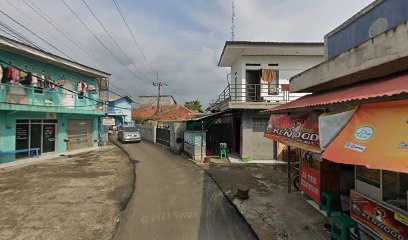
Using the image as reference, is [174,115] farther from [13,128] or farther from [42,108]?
[13,128]

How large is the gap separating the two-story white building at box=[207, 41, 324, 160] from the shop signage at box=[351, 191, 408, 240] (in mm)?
8612

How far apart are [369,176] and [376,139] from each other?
3728 millimetres

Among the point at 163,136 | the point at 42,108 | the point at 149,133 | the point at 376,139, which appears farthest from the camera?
the point at 149,133

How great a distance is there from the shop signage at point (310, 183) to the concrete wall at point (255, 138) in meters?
6.89

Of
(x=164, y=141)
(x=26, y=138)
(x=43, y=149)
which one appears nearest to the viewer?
(x=26, y=138)

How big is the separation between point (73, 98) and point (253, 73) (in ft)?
48.4

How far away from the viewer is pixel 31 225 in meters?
6.20

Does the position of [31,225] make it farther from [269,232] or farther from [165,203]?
[269,232]

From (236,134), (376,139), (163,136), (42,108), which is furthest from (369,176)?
(163,136)

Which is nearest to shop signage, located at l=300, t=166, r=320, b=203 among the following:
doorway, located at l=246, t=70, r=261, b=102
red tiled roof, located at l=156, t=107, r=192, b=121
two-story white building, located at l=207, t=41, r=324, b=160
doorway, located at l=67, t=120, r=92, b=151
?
two-story white building, located at l=207, t=41, r=324, b=160

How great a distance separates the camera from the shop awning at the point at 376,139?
9.05ft

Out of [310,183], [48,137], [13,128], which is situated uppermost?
[13,128]

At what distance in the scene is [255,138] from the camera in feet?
51.0

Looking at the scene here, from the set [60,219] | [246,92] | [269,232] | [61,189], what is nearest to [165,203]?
[60,219]
